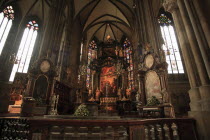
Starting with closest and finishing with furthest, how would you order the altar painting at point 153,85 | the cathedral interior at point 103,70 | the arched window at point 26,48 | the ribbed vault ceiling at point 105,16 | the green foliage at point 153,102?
the cathedral interior at point 103,70, the green foliage at point 153,102, the altar painting at point 153,85, the arched window at point 26,48, the ribbed vault ceiling at point 105,16

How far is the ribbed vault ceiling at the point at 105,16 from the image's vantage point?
1841 cm

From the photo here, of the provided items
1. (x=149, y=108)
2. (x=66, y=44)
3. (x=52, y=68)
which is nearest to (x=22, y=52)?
(x=66, y=44)

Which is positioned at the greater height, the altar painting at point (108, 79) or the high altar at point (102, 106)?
the altar painting at point (108, 79)

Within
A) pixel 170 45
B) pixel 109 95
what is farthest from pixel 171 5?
pixel 109 95

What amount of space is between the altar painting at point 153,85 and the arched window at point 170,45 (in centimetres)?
635

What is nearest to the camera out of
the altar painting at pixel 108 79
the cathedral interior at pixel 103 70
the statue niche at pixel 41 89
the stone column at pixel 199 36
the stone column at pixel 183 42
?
the cathedral interior at pixel 103 70

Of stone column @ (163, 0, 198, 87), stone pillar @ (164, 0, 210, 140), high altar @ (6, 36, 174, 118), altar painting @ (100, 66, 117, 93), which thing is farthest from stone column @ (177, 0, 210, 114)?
altar painting @ (100, 66, 117, 93)

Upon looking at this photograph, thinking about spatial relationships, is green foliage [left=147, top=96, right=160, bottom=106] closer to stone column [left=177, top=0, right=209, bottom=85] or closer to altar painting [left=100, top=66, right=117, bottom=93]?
Result: stone column [left=177, top=0, right=209, bottom=85]

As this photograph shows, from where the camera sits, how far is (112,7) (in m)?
20.6

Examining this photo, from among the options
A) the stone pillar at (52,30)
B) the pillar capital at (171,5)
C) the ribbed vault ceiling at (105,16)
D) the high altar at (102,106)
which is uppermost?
the ribbed vault ceiling at (105,16)

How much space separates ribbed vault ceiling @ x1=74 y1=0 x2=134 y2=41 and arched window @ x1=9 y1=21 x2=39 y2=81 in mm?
6798

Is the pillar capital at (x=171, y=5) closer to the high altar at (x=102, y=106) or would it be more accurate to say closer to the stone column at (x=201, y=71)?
the stone column at (x=201, y=71)

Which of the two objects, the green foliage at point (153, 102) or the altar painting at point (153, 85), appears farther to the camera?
the altar painting at point (153, 85)

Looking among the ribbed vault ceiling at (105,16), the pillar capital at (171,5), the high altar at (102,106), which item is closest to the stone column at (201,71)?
the high altar at (102,106)
